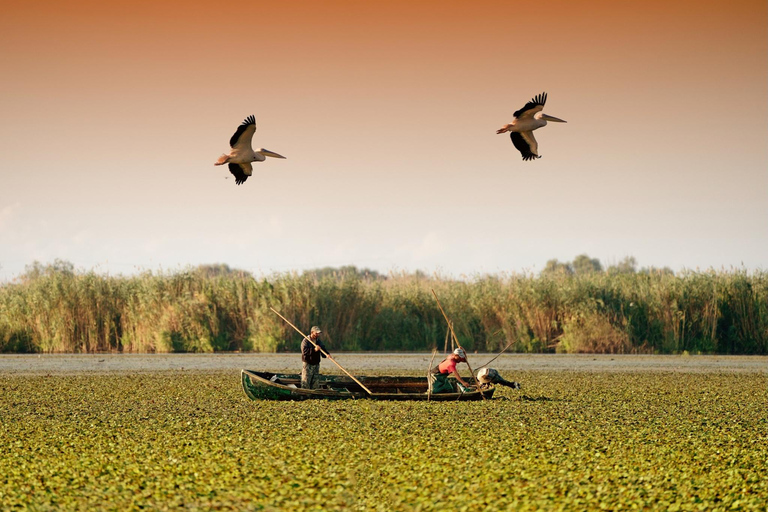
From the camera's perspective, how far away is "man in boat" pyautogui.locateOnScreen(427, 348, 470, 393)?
36.0 ft

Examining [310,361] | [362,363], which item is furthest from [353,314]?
[310,361]

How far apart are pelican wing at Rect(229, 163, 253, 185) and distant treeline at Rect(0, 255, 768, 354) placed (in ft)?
39.4

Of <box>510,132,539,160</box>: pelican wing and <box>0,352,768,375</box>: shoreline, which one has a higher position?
<box>510,132,539,160</box>: pelican wing

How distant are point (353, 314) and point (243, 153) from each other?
12.9 m

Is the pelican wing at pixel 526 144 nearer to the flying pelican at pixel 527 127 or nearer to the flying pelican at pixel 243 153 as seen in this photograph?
the flying pelican at pixel 527 127

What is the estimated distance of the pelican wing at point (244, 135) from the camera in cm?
830

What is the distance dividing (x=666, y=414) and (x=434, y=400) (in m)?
2.64

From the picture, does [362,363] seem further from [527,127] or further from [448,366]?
[527,127]

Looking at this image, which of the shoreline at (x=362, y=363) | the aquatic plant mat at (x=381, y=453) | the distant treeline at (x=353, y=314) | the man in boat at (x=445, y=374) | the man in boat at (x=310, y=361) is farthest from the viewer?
the distant treeline at (x=353, y=314)

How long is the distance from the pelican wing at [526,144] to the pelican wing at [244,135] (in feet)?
7.74

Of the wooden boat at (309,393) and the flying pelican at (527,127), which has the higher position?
the flying pelican at (527,127)

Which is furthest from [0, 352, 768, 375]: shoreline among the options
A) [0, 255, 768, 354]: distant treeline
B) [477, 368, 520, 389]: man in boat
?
[477, 368, 520, 389]: man in boat

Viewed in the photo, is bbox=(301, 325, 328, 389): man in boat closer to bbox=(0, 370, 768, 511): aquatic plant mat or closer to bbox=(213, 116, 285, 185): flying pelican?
bbox=(0, 370, 768, 511): aquatic plant mat

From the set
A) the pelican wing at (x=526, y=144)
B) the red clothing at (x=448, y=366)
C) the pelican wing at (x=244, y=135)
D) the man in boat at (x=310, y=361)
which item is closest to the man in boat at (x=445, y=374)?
the red clothing at (x=448, y=366)
